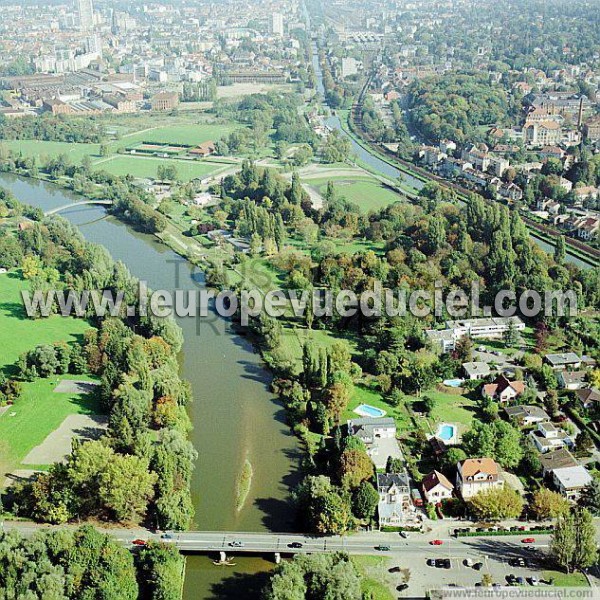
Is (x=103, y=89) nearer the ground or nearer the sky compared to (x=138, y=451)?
nearer the sky

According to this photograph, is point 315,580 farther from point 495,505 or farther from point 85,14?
point 85,14

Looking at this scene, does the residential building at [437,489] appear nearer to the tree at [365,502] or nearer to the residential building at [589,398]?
the tree at [365,502]

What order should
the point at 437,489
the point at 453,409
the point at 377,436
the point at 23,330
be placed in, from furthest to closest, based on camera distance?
the point at 23,330 < the point at 453,409 < the point at 377,436 < the point at 437,489

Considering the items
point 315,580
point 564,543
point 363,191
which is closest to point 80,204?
point 363,191

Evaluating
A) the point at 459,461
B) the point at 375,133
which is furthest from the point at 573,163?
the point at 459,461

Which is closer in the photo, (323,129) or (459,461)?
(459,461)

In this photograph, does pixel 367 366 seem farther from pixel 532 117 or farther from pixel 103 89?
pixel 103 89
